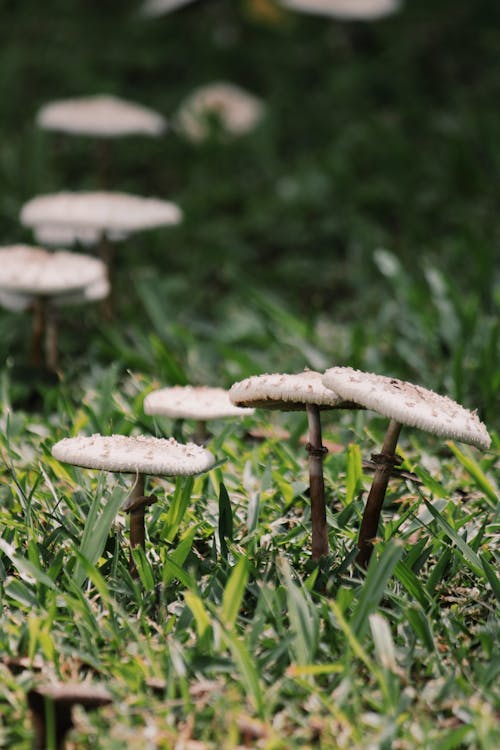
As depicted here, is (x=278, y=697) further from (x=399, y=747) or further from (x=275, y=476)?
(x=275, y=476)

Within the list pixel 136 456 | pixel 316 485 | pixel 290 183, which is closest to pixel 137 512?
pixel 136 456

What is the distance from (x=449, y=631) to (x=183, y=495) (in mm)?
799

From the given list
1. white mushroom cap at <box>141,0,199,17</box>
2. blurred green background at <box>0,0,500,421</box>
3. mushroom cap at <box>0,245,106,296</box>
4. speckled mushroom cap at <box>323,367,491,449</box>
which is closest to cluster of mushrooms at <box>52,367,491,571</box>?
speckled mushroom cap at <box>323,367,491,449</box>

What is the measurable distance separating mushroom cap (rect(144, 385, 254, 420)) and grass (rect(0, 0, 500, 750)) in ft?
0.59

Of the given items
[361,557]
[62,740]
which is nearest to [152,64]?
[361,557]

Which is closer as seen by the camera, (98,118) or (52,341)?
(52,341)

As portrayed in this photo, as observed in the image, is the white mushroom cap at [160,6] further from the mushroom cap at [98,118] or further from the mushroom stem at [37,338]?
the mushroom stem at [37,338]

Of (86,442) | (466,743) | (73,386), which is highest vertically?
(86,442)

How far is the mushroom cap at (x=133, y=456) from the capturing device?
6.46ft

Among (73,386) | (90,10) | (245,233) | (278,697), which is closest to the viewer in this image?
(278,697)

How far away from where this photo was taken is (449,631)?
2055mm

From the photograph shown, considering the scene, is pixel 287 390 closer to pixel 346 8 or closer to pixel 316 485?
pixel 316 485

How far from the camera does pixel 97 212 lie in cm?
403


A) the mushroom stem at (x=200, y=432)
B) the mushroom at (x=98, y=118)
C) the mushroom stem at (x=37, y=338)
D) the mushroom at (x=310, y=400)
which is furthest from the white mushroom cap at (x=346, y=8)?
the mushroom at (x=310, y=400)
